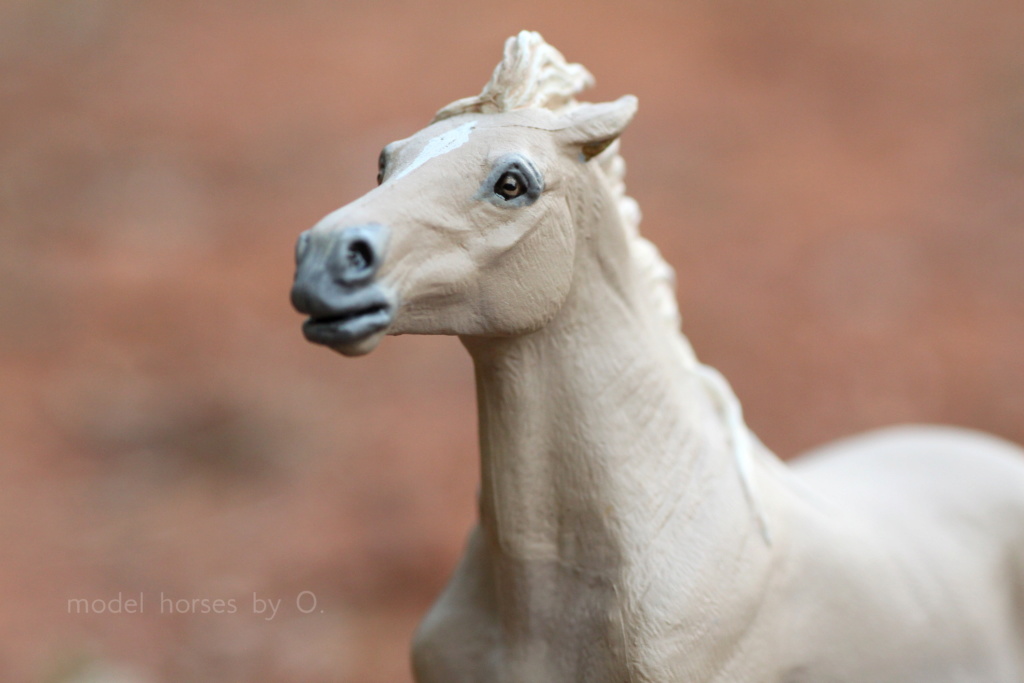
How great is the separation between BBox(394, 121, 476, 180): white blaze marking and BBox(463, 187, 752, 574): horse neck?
0.57ft

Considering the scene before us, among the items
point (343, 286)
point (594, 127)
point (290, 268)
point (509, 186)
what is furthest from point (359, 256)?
point (290, 268)

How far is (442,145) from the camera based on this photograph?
105 centimetres

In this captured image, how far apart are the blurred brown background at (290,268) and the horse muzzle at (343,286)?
223 cm

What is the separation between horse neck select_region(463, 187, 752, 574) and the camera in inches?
45.2

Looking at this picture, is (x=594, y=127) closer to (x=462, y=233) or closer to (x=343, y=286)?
(x=462, y=233)

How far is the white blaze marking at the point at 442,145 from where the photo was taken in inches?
40.5

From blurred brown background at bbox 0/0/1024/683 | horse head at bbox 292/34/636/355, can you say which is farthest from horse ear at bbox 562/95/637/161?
blurred brown background at bbox 0/0/1024/683

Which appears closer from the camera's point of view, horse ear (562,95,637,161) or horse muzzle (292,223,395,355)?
horse muzzle (292,223,395,355)

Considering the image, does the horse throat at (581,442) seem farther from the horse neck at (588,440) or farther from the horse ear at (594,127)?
the horse ear at (594,127)

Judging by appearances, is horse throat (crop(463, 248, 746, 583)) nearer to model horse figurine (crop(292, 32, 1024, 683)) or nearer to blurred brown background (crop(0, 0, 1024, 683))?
model horse figurine (crop(292, 32, 1024, 683))

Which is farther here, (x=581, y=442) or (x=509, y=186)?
(x=581, y=442)

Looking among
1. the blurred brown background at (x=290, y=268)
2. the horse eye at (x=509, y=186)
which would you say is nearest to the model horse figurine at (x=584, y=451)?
the horse eye at (x=509, y=186)

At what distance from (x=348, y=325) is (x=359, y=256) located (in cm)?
6

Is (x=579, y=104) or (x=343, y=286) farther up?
(x=579, y=104)
